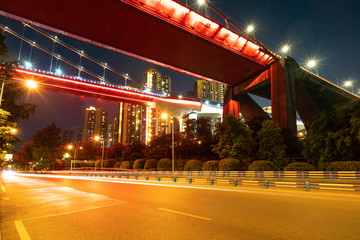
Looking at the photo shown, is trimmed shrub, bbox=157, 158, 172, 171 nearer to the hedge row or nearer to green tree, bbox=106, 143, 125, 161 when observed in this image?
the hedge row

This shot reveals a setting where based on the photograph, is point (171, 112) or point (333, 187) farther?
point (171, 112)

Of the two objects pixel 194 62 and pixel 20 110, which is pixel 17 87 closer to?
pixel 20 110

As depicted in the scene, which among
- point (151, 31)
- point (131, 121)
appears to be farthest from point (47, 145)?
point (131, 121)

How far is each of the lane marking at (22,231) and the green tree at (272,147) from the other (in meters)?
25.9

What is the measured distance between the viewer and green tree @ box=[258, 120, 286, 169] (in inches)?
1048

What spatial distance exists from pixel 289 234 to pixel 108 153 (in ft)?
212

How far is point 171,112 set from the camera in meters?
77.9

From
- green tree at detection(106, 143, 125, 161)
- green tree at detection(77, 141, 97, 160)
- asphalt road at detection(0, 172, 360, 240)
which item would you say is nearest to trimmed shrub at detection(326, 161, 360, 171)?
asphalt road at detection(0, 172, 360, 240)

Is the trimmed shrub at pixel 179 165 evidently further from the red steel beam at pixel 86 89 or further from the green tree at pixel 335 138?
the red steel beam at pixel 86 89

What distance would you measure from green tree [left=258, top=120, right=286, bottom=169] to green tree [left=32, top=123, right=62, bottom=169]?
5516 cm

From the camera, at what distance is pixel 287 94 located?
36875 millimetres

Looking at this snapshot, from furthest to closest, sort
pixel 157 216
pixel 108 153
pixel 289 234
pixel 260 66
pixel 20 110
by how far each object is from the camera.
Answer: pixel 108 153 < pixel 260 66 < pixel 20 110 < pixel 157 216 < pixel 289 234

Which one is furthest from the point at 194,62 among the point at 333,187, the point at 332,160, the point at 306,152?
the point at 333,187

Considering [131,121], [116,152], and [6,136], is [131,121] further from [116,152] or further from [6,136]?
[6,136]
